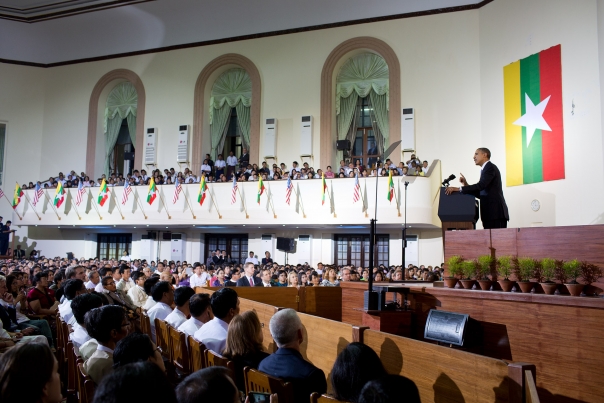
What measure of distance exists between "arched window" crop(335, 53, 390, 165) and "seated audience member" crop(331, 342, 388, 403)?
56.8 feet

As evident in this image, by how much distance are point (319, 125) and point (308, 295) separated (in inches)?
497

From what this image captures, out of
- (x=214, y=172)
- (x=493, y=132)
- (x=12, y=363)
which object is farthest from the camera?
(x=214, y=172)

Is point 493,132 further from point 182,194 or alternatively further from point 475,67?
point 182,194

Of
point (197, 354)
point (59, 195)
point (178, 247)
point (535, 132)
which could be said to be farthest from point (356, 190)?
point (197, 354)

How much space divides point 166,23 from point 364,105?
8.32 meters

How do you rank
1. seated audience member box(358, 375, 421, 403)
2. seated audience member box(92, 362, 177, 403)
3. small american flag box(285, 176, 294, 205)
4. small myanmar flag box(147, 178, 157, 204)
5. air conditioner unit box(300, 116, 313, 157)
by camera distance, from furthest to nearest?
air conditioner unit box(300, 116, 313, 157)
small myanmar flag box(147, 178, 157, 204)
small american flag box(285, 176, 294, 205)
seated audience member box(358, 375, 421, 403)
seated audience member box(92, 362, 177, 403)

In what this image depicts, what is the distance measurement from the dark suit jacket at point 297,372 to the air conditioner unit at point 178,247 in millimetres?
18498

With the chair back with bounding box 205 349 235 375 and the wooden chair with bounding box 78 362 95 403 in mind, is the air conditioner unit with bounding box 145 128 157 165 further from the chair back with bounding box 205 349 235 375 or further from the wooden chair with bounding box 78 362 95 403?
the wooden chair with bounding box 78 362 95 403

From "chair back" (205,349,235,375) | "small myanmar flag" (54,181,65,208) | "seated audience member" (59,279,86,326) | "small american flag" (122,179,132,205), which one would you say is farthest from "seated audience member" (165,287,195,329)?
"small myanmar flag" (54,181,65,208)

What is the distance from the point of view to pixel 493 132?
1692cm

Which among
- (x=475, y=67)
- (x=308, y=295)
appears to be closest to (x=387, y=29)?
(x=475, y=67)

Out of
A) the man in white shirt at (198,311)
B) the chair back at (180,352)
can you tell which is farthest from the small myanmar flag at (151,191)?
the chair back at (180,352)

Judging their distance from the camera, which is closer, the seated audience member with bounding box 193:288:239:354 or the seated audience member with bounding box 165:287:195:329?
the seated audience member with bounding box 193:288:239:354

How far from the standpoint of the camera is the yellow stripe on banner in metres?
15.7
